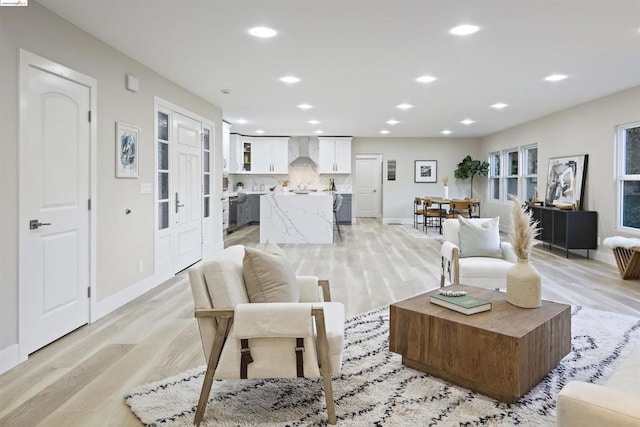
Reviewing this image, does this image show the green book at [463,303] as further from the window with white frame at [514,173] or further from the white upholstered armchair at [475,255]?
the window with white frame at [514,173]

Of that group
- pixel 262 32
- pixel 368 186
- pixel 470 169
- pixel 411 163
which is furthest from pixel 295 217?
pixel 470 169

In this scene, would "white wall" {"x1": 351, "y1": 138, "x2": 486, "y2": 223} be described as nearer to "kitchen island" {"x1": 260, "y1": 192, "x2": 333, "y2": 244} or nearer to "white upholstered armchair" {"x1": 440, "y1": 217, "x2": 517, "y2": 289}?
"kitchen island" {"x1": 260, "y1": 192, "x2": 333, "y2": 244}

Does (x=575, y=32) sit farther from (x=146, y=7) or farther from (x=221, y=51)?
(x=146, y=7)

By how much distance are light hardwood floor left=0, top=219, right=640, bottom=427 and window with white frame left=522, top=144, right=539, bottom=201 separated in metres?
1.94

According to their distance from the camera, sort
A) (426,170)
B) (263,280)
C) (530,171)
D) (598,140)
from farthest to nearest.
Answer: (426,170) < (530,171) < (598,140) < (263,280)

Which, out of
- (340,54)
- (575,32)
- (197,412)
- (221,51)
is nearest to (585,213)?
(575,32)

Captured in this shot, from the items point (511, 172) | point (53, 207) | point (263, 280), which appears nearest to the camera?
point (263, 280)

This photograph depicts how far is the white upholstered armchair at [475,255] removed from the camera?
3688 millimetres

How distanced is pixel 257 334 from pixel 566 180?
267 inches

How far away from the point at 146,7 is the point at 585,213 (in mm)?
6277

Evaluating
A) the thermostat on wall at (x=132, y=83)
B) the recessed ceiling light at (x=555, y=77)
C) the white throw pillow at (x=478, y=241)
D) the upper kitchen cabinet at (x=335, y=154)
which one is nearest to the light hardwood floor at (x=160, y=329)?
the white throw pillow at (x=478, y=241)

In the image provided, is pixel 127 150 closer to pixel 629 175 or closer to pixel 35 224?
pixel 35 224

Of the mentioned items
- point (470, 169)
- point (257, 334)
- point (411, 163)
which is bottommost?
point (257, 334)

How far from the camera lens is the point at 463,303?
2438 millimetres
